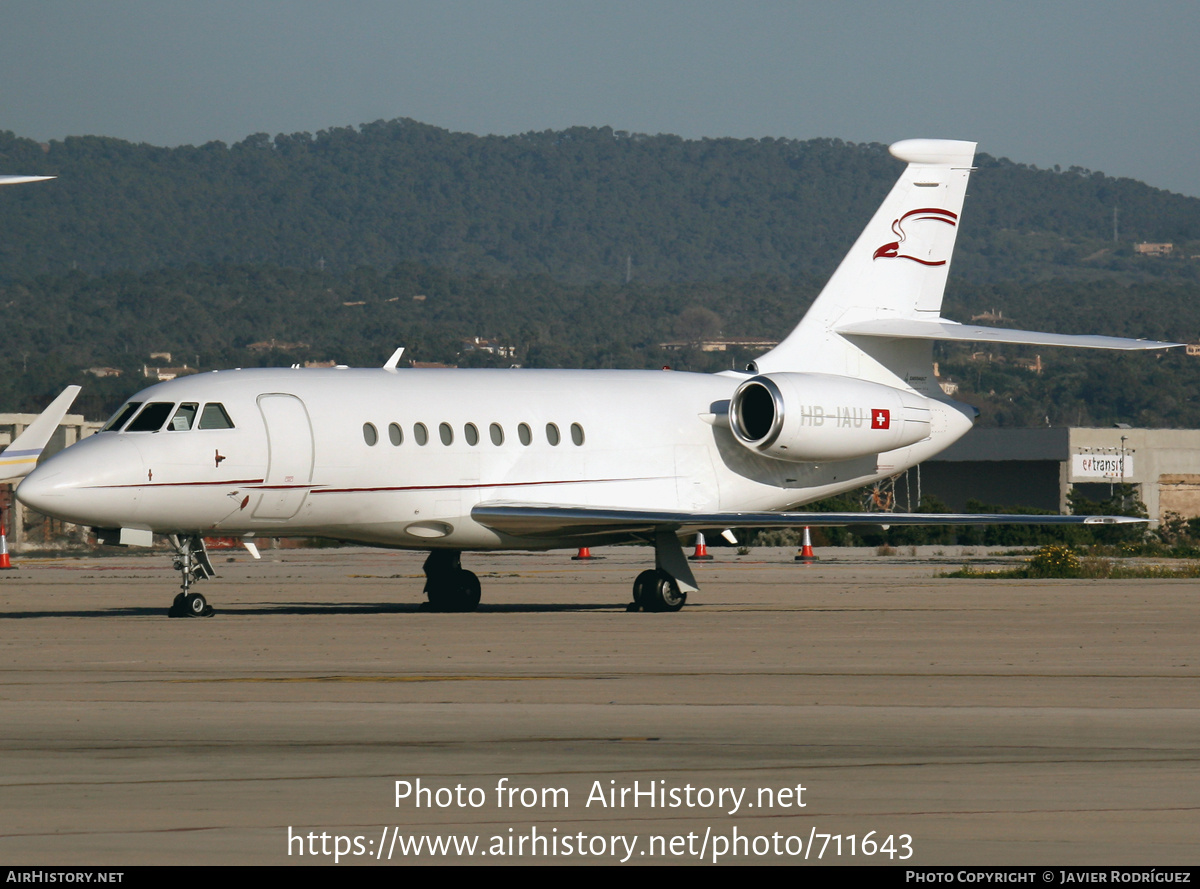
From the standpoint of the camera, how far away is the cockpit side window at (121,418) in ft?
64.6

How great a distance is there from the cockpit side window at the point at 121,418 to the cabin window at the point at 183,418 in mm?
484

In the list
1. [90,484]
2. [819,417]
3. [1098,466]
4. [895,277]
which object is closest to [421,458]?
[90,484]

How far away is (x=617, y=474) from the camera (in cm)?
2291

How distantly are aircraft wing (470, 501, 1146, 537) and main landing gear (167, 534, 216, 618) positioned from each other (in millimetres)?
3465

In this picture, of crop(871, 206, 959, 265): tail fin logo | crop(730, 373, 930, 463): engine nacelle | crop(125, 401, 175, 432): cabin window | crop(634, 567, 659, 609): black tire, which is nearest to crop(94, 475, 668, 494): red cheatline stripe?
crop(125, 401, 175, 432): cabin window

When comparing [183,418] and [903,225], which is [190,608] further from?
[903,225]

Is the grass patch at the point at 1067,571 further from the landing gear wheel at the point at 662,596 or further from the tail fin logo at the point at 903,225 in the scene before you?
the landing gear wheel at the point at 662,596

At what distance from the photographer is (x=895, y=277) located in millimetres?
25531

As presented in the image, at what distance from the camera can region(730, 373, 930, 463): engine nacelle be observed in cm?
2327

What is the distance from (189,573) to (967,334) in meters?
11.4

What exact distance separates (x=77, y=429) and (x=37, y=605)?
40682 mm

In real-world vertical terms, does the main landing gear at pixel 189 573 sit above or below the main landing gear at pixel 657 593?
above

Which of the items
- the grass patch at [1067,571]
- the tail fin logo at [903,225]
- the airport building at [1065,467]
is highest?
the tail fin logo at [903,225]

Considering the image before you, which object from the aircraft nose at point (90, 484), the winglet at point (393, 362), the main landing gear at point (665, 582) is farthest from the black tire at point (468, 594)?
the aircraft nose at point (90, 484)
